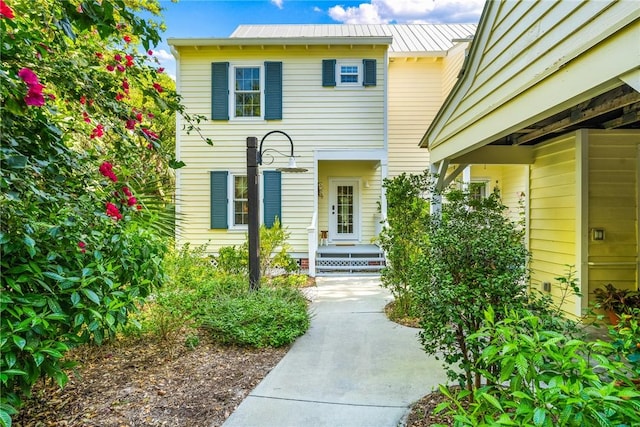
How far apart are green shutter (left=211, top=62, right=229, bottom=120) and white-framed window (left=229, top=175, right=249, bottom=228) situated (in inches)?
66.9

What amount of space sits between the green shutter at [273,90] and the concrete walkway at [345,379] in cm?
596

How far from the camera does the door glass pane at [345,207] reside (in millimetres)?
10266

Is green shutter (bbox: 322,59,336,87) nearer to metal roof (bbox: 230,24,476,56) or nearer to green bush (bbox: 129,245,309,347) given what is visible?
metal roof (bbox: 230,24,476,56)

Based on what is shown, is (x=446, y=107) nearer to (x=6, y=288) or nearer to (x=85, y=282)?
(x=85, y=282)

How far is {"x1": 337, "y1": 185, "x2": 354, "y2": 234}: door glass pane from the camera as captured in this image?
1027 cm

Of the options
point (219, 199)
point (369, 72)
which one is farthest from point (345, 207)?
point (369, 72)

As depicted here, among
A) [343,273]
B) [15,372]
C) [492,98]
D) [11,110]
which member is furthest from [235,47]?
[15,372]

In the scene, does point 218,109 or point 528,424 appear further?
point 218,109

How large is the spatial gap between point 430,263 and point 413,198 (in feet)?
8.73

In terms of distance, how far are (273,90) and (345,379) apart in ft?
25.3

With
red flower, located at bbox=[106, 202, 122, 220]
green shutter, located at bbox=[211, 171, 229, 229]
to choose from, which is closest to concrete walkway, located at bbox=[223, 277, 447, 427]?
red flower, located at bbox=[106, 202, 122, 220]

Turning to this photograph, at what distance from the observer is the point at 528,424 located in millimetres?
1006

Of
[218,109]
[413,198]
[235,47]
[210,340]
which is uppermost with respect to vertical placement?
[235,47]

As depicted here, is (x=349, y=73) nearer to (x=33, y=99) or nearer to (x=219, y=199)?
(x=219, y=199)
